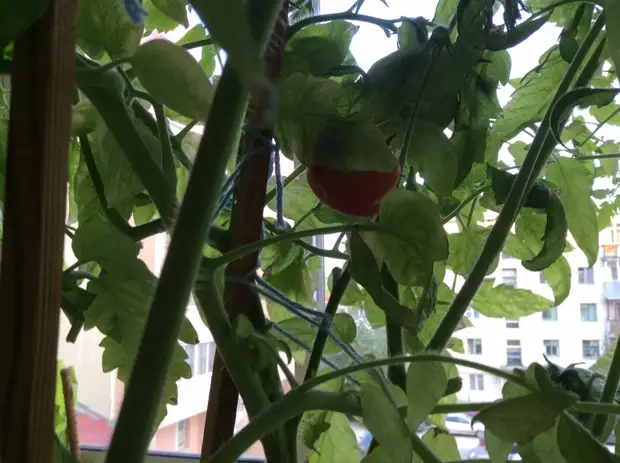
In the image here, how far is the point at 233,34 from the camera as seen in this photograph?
0.47 ft

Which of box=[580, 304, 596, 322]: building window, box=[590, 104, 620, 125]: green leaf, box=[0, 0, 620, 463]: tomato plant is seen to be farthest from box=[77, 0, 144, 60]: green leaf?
box=[580, 304, 596, 322]: building window

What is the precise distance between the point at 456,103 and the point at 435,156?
0.05 metres

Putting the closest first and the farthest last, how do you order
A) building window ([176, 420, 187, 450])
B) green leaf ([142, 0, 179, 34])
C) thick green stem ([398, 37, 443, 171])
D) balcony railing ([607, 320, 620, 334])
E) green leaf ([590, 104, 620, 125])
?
thick green stem ([398, 37, 443, 171]), green leaf ([142, 0, 179, 34]), green leaf ([590, 104, 620, 125]), balcony railing ([607, 320, 620, 334]), building window ([176, 420, 187, 450])

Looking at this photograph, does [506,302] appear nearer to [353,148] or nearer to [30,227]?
[353,148]

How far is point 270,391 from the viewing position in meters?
0.40

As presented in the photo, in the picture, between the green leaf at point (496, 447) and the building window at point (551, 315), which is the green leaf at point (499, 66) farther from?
the building window at point (551, 315)

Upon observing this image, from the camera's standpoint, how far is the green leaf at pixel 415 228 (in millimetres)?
307

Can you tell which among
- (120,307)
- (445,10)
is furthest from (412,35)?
(120,307)

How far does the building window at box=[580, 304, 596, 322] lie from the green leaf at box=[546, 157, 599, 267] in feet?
1.98

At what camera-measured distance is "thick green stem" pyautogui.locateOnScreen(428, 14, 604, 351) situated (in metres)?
0.36

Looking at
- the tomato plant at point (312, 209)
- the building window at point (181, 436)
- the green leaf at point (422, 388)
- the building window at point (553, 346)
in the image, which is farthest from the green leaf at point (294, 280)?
the building window at point (181, 436)

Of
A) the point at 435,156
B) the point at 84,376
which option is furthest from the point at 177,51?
the point at 84,376

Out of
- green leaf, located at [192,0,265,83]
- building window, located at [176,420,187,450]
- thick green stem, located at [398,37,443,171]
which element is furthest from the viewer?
building window, located at [176,420,187,450]

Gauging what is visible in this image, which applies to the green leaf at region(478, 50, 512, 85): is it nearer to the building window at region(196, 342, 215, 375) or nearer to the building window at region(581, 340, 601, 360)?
the building window at region(581, 340, 601, 360)
